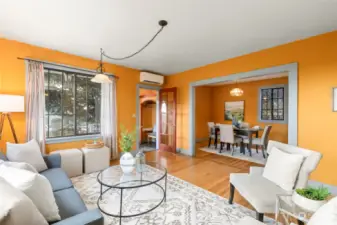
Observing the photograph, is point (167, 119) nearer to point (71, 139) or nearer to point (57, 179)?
point (71, 139)

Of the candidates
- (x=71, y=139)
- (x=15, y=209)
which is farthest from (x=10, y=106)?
(x=15, y=209)

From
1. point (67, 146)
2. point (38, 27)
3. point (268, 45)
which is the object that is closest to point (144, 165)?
point (67, 146)

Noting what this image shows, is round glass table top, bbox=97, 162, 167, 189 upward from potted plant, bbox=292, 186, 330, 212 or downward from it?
downward

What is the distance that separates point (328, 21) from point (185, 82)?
3356 mm

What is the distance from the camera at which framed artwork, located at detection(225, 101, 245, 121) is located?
271 inches

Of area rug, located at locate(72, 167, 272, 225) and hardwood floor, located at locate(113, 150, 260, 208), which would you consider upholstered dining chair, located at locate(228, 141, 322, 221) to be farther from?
hardwood floor, located at locate(113, 150, 260, 208)

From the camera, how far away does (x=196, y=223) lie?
6.34 feet

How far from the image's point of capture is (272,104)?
615 cm

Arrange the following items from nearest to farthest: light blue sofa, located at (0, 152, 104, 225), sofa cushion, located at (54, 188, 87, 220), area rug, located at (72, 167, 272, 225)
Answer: light blue sofa, located at (0, 152, 104, 225), sofa cushion, located at (54, 188, 87, 220), area rug, located at (72, 167, 272, 225)

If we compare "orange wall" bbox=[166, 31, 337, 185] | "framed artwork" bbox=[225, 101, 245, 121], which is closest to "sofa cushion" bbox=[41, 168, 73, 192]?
"orange wall" bbox=[166, 31, 337, 185]

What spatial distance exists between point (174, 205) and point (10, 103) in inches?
120

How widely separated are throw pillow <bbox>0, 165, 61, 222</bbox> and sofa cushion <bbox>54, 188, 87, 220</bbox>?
0.77 ft

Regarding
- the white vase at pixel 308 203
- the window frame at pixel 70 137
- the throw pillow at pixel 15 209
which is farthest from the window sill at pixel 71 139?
the white vase at pixel 308 203

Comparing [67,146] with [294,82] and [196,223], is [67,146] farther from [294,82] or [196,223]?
[294,82]
